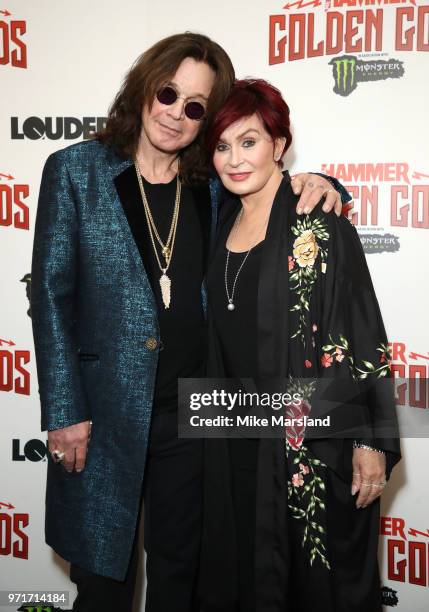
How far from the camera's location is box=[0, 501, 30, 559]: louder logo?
2549mm

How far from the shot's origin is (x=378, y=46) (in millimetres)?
2328

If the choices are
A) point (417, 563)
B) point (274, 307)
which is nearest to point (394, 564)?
point (417, 563)

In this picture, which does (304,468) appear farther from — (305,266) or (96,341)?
(96,341)

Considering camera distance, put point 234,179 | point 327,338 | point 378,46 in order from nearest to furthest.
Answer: point 327,338, point 234,179, point 378,46

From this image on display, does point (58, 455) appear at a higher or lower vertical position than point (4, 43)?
lower

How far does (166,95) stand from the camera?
165cm

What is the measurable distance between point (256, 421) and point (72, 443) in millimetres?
521

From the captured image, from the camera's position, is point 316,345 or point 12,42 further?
point 12,42

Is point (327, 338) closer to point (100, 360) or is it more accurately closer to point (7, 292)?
point (100, 360)

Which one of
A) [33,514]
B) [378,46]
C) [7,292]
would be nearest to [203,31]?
[378,46]

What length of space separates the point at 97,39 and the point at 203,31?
0.45 meters

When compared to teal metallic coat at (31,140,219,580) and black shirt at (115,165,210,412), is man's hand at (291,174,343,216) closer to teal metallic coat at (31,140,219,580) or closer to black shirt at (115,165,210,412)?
black shirt at (115,165,210,412)

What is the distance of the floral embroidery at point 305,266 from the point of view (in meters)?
1.52

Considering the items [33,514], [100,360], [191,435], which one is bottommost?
[33,514]
